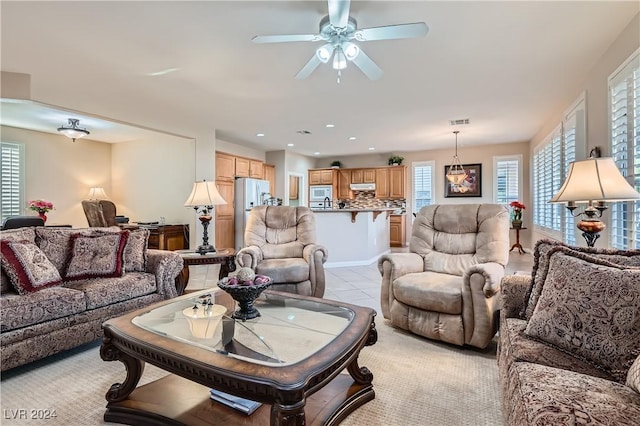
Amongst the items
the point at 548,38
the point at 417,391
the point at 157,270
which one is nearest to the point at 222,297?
the point at 157,270

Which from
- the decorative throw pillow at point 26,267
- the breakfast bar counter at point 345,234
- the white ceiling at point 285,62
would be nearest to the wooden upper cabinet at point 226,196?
the white ceiling at point 285,62

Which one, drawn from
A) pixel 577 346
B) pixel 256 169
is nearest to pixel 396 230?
pixel 256 169

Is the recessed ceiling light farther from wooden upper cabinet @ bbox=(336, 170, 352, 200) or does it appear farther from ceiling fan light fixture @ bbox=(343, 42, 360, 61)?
wooden upper cabinet @ bbox=(336, 170, 352, 200)

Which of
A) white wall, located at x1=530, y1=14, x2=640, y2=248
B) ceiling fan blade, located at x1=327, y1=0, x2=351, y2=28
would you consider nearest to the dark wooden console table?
ceiling fan blade, located at x1=327, y1=0, x2=351, y2=28

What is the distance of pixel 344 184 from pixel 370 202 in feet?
2.91

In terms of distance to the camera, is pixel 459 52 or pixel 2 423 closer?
pixel 2 423

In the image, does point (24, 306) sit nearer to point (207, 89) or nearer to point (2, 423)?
point (2, 423)

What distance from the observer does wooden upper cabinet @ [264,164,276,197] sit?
7.69 meters

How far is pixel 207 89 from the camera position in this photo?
12.1 ft

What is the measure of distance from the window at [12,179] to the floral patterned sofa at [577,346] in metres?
7.41

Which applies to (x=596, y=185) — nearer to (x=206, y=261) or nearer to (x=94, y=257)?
(x=206, y=261)

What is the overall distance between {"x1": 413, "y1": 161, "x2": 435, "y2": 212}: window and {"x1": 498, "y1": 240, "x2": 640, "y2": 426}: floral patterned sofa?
6.59m

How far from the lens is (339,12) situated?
194cm

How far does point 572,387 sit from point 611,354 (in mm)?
285
